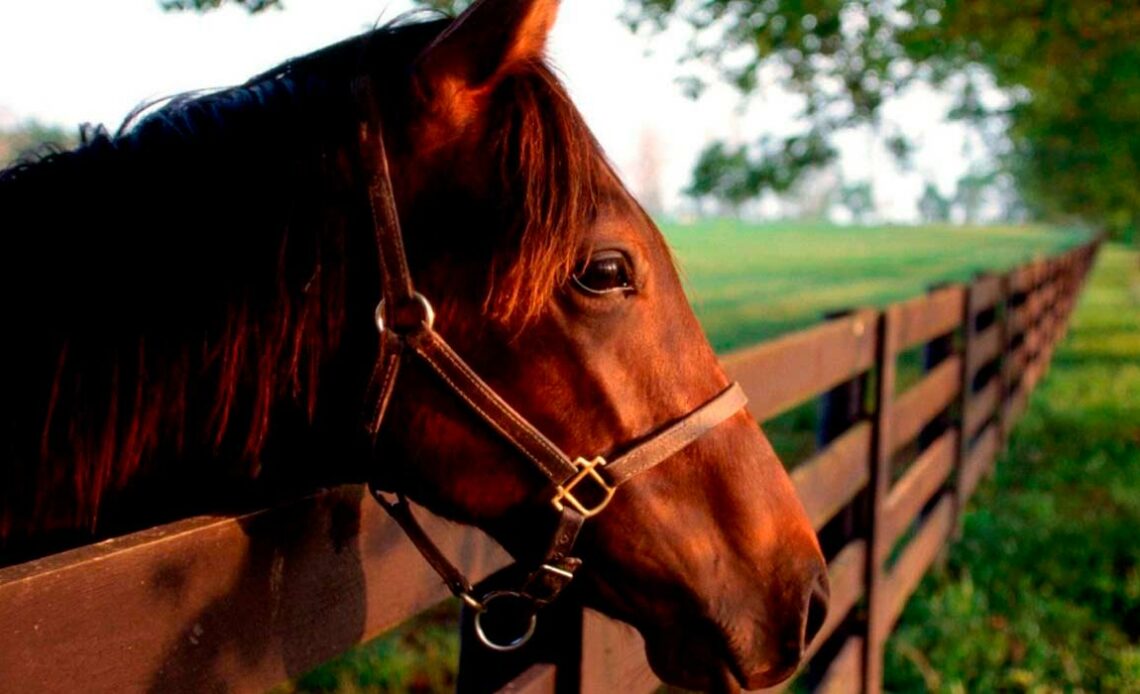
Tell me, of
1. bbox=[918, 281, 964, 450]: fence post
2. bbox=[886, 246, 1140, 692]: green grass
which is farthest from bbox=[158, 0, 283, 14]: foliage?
bbox=[918, 281, 964, 450]: fence post

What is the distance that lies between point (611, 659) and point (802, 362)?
1.28 metres

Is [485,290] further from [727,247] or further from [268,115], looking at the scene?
[727,247]

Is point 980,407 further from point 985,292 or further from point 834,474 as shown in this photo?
point 834,474

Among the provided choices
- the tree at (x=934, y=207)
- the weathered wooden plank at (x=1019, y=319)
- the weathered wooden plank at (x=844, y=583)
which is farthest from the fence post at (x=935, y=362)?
the tree at (x=934, y=207)

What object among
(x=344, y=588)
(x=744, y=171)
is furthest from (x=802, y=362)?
(x=744, y=171)

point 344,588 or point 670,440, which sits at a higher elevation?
point 670,440

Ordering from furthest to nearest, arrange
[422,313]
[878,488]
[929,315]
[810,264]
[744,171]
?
[810,264] < [744,171] < [929,315] < [878,488] < [422,313]

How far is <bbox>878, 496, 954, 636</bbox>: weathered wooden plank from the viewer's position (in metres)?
4.10

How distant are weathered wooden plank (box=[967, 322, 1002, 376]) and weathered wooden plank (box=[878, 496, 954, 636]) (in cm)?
100

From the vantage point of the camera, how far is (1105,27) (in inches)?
323

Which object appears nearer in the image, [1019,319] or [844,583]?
[844,583]

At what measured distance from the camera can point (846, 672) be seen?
3412 millimetres

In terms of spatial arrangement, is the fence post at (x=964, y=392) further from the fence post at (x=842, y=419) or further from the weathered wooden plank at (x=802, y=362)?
the weathered wooden plank at (x=802, y=362)

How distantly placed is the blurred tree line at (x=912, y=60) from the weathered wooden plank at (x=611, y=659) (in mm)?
1625
